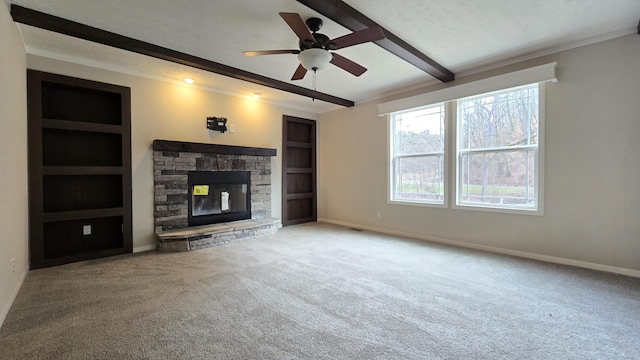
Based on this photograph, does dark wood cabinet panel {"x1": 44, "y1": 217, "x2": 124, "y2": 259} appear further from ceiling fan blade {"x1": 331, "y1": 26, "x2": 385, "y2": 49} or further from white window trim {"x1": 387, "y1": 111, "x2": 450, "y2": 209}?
white window trim {"x1": 387, "y1": 111, "x2": 450, "y2": 209}

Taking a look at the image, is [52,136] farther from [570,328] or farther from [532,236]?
[532,236]

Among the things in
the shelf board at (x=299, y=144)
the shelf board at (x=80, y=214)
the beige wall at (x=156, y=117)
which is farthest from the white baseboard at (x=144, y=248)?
the shelf board at (x=299, y=144)

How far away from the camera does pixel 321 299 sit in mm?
2477

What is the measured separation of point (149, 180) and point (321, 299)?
321 centimetres

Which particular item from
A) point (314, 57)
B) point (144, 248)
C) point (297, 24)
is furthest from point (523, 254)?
point (144, 248)

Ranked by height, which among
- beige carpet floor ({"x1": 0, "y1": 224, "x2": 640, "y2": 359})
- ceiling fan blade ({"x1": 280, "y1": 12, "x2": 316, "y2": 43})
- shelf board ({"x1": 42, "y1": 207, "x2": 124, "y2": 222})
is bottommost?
beige carpet floor ({"x1": 0, "y1": 224, "x2": 640, "y2": 359})

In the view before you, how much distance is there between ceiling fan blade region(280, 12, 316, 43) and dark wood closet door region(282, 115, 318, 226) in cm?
334

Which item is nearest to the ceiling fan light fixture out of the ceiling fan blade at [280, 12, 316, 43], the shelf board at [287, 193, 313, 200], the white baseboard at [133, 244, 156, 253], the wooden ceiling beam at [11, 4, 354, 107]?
the ceiling fan blade at [280, 12, 316, 43]

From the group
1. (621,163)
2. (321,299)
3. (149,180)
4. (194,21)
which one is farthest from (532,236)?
(149,180)

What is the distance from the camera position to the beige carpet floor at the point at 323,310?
179 centimetres

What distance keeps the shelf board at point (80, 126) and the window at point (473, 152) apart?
4.38 m

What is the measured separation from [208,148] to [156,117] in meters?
0.85

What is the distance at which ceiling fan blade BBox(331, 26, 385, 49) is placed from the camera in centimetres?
236

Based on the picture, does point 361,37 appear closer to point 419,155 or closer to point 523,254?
point 419,155
